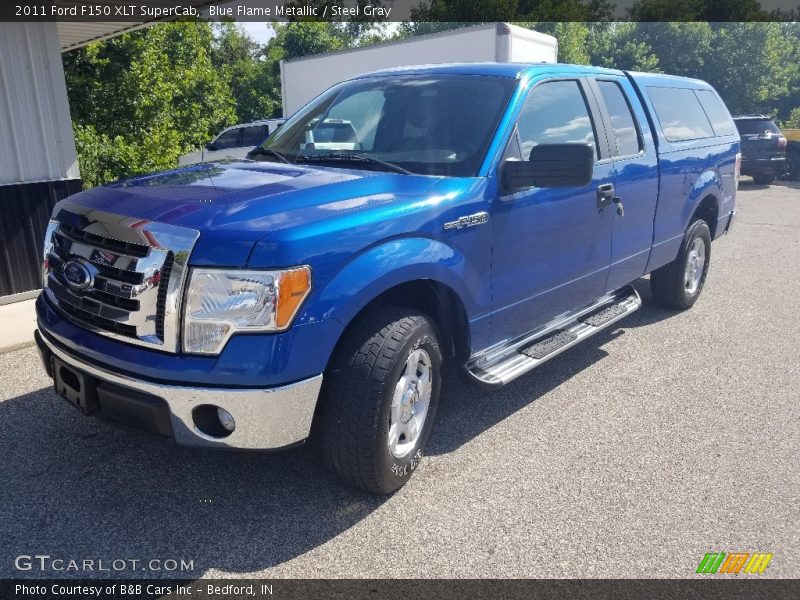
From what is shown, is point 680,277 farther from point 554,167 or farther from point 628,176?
point 554,167

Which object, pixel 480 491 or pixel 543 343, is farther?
pixel 543 343

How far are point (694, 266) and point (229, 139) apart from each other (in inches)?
413

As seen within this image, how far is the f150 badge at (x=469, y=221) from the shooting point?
10.4 ft

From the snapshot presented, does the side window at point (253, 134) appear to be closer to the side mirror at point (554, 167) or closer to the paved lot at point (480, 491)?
the paved lot at point (480, 491)

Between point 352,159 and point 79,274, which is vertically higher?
point 352,159

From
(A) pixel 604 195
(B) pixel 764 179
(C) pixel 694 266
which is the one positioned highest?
(A) pixel 604 195

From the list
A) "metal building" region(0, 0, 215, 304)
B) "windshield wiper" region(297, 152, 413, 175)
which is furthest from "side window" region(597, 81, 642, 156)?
"metal building" region(0, 0, 215, 304)

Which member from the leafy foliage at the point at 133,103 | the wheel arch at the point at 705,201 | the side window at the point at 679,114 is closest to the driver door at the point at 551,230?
the side window at the point at 679,114

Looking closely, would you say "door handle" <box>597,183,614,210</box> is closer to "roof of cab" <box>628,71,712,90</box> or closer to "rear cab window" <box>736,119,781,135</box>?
"roof of cab" <box>628,71,712,90</box>

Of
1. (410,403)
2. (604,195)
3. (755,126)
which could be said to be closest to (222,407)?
(410,403)

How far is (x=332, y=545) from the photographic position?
2760 mm

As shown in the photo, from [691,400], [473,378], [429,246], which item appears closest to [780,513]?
[691,400]

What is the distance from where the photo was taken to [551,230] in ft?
12.6

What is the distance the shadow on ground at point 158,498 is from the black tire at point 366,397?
254 mm
